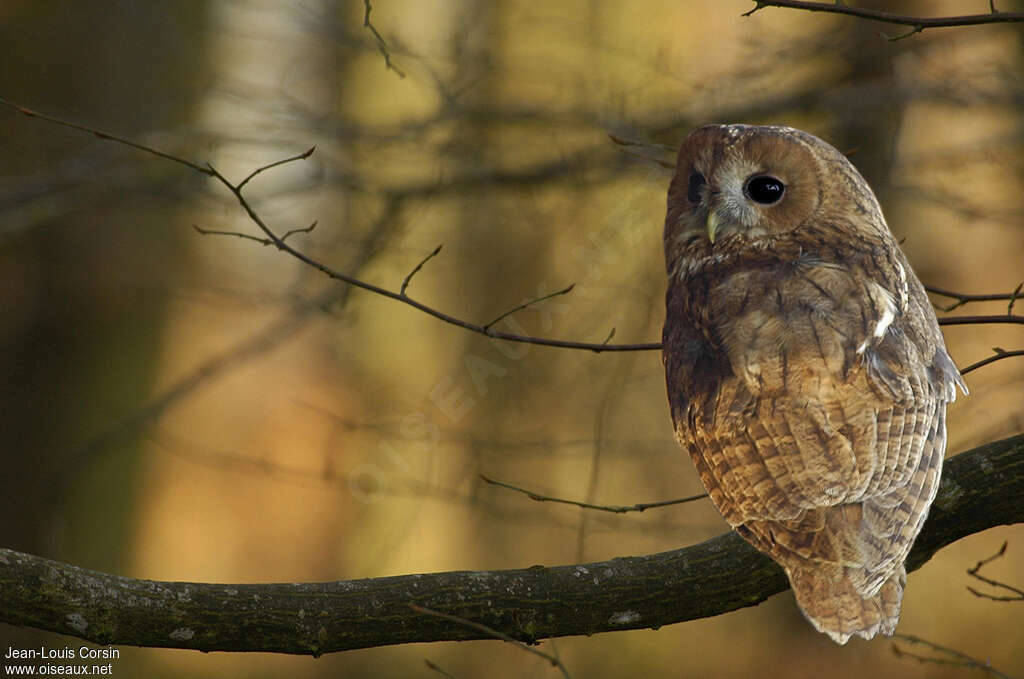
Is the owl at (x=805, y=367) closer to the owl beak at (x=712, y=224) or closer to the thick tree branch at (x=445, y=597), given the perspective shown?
the owl beak at (x=712, y=224)

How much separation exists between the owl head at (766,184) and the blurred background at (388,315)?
279cm

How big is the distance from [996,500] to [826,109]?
296 centimetres

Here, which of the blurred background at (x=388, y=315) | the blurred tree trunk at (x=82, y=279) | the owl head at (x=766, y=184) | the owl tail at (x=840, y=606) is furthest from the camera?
the blurred tree trunk at (x=82, y=279)

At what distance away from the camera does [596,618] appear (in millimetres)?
2484

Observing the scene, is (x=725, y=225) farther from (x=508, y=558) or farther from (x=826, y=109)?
(x=508, y=558)

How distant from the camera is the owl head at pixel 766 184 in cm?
244

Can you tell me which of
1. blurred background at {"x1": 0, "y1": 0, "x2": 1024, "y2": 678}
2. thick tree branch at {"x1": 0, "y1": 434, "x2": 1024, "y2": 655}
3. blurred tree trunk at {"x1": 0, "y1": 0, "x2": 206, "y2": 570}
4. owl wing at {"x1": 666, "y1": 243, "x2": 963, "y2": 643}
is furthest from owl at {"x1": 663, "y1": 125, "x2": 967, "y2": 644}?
blurred tree trunk at {"x1": 0, "y1": 0, "x2": 206, "y2": 570}

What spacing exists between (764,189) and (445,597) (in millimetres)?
1226

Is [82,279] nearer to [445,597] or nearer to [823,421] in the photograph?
[445,597]

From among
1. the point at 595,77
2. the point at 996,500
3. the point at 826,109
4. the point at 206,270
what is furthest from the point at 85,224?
the point at 996,500

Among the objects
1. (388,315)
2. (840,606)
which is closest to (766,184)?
(840,606)

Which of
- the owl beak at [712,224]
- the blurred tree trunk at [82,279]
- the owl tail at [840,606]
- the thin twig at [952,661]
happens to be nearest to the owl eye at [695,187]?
the owl beak at [712,224]

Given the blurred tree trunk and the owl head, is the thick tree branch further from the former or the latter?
the blurred tree trunk

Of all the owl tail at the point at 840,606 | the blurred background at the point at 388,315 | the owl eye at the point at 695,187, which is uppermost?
the blurred background at the point at 388,315
